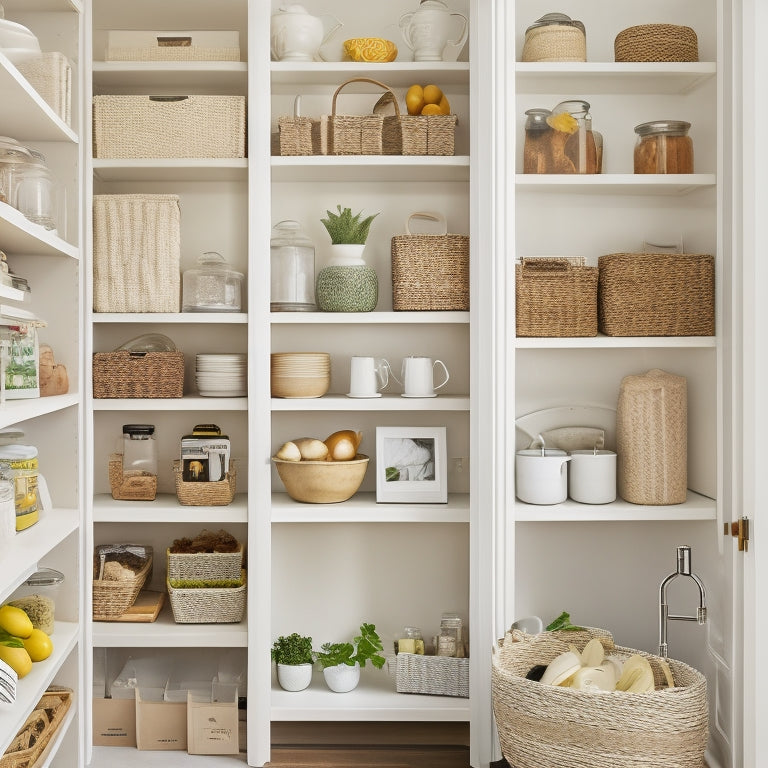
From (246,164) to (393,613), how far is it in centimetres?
160

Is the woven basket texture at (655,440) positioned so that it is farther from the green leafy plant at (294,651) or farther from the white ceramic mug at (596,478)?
the green leafy plant at (294,651)

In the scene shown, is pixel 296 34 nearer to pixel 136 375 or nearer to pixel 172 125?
pixel 172 125

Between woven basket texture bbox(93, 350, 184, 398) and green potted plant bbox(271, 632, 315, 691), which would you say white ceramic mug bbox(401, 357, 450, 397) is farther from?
green potted plant bbox(271, 632, 315, 691)

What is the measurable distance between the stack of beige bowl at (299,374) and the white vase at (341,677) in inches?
35.5

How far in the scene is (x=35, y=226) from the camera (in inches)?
76.9

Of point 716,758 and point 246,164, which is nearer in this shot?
point 716,758

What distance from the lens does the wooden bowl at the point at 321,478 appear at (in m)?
2.55

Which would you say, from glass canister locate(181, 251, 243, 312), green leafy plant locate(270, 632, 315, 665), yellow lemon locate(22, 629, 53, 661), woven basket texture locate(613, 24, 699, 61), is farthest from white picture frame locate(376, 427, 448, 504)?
woven basket texture locate(613, 24, 699, 61)

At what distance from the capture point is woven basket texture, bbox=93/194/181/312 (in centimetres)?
257

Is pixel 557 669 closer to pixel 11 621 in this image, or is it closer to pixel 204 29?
pixel 11 621

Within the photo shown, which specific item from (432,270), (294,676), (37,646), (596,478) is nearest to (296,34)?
(432,270)

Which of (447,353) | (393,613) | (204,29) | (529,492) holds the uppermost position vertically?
(204,29)

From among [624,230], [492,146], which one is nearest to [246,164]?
[492,146]

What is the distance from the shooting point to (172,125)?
2.58 metres
